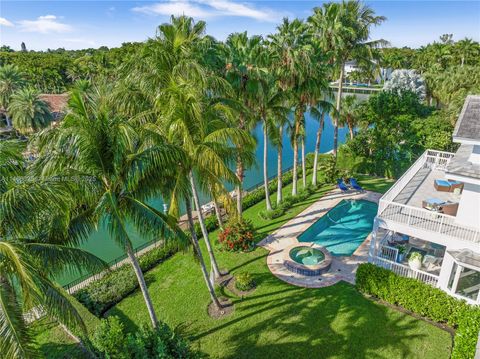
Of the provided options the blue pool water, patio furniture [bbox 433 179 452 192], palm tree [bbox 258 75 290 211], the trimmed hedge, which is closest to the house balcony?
patio furniture [bbox 433 179 452 192]

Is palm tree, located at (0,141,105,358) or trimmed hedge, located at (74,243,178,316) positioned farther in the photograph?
trimmed hedge, located at (74,243,178,316)

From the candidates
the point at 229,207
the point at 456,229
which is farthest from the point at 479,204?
the point at 229,207

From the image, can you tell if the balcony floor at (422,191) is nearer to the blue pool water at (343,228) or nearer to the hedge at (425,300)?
the blue pool water at (343,228)

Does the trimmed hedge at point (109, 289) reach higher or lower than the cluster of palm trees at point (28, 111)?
lower

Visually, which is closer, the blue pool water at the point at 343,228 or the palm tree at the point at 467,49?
the blue pool water at the point at 343,228

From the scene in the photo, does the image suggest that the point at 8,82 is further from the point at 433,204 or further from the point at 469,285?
the point at 469,285

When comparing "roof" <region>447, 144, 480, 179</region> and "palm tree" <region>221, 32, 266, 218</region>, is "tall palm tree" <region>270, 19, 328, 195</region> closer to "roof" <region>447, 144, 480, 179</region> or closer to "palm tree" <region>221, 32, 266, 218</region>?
"palm tree" <region>221, 32, 266, 218</region>

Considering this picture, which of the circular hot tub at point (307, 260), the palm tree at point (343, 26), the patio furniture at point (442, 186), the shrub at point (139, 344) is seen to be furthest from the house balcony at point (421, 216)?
the palm tree at point (343, 26)
